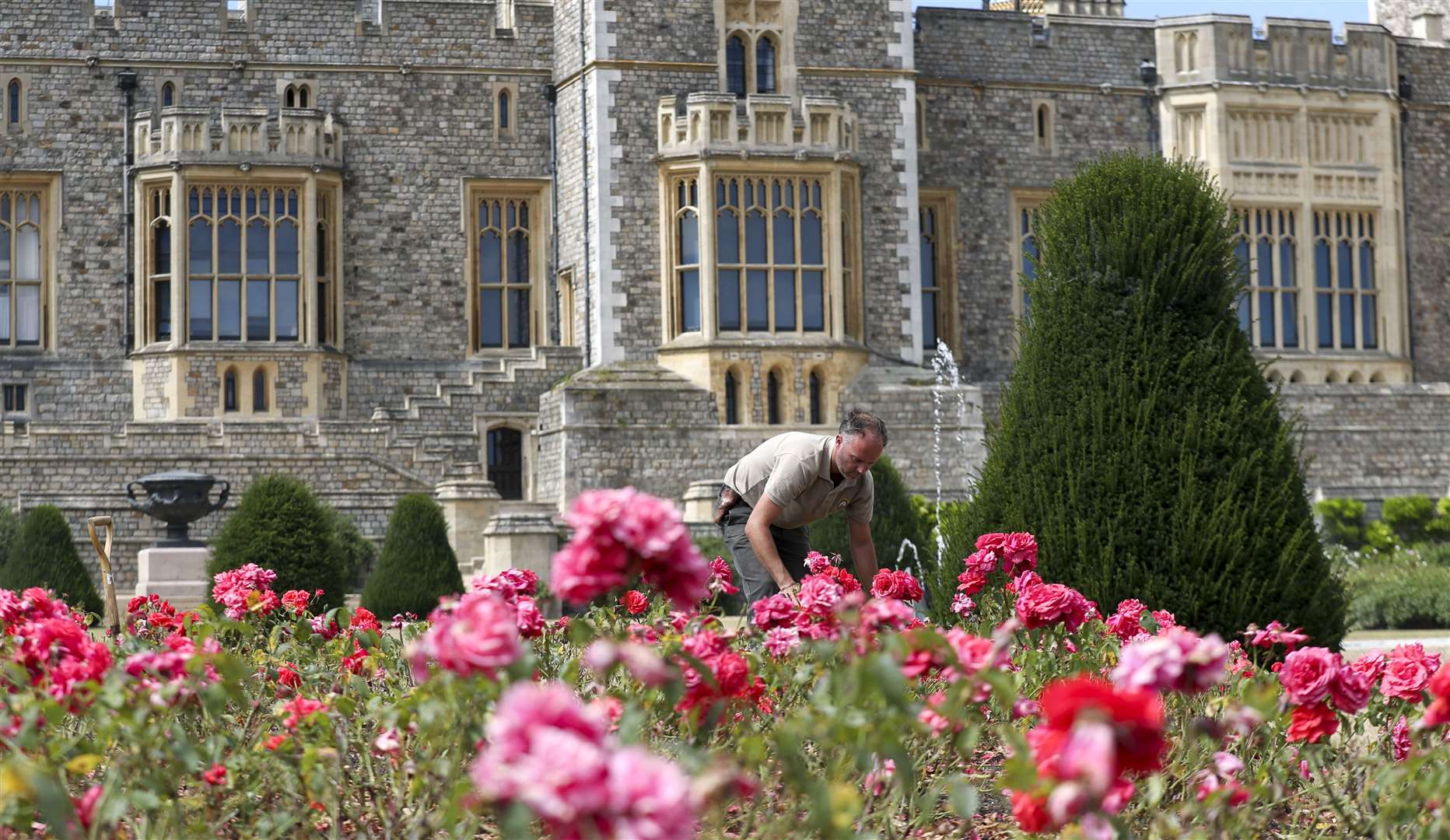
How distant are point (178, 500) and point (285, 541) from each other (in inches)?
93.7

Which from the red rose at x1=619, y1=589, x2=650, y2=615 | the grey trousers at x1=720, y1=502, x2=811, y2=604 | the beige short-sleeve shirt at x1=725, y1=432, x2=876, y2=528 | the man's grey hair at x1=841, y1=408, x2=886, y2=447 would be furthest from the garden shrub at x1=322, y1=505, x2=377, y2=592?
the man's grey hair at x1=841, y1=408, x2=886, y2=447

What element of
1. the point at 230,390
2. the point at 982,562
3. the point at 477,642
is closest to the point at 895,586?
the point at 982,562

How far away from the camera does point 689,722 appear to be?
16.4 feet

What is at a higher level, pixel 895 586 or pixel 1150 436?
pixel 1150 436

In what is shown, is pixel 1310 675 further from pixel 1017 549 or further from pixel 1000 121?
pixel 1000 121

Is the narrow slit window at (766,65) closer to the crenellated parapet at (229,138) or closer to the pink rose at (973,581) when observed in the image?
the crenellated parapet at (229,138)

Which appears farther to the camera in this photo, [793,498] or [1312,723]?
[793,498]

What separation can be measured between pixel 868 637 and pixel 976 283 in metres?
22.9

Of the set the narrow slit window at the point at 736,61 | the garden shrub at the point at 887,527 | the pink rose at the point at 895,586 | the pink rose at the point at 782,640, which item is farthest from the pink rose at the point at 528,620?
the narrow slit window at the point at 736,61

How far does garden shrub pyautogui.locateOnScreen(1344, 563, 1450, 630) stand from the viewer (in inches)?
722

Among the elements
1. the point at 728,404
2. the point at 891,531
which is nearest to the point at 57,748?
the point at 891,531

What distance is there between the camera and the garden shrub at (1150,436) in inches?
356

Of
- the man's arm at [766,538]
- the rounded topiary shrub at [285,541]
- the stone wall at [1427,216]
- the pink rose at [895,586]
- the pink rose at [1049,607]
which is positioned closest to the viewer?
the pink rose at [1049,607]

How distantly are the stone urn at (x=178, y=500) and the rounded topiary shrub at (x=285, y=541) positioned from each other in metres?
1.40
